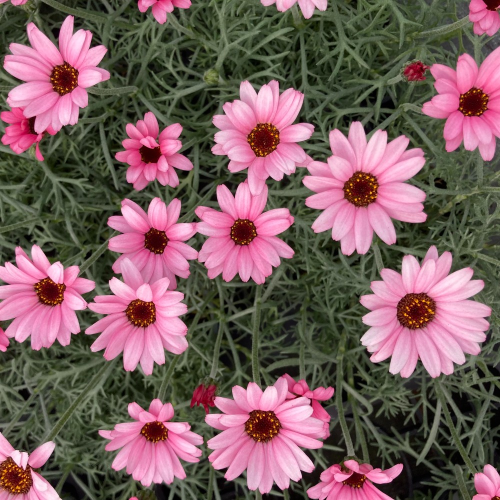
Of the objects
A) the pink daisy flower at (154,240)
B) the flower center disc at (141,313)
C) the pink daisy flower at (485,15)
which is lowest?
the flower center disc at (141,313)

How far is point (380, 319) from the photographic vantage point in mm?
851

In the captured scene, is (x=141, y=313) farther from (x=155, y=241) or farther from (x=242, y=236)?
(x=242, y=236)

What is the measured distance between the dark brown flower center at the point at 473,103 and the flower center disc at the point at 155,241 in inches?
25.4

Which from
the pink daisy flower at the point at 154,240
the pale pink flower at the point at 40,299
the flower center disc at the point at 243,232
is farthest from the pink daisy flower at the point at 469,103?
the pale pink flower at the point at 40,299

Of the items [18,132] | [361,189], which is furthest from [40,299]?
[361,189]

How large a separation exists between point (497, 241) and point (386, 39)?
688mm

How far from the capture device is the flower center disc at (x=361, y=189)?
0.86 meters

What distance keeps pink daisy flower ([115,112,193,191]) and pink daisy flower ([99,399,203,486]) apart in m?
0.50

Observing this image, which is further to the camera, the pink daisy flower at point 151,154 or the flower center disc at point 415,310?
the pink daisy flower at point 151,154

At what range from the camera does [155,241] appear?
0.98 m

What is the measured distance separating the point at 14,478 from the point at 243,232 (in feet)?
2.46

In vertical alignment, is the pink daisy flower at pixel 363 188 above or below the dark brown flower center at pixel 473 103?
below

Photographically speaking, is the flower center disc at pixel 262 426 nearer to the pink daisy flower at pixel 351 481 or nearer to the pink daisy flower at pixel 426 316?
the pink daisy flower at pixel 351 481

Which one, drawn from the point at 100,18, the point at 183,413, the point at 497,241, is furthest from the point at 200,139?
the point at 497,241
